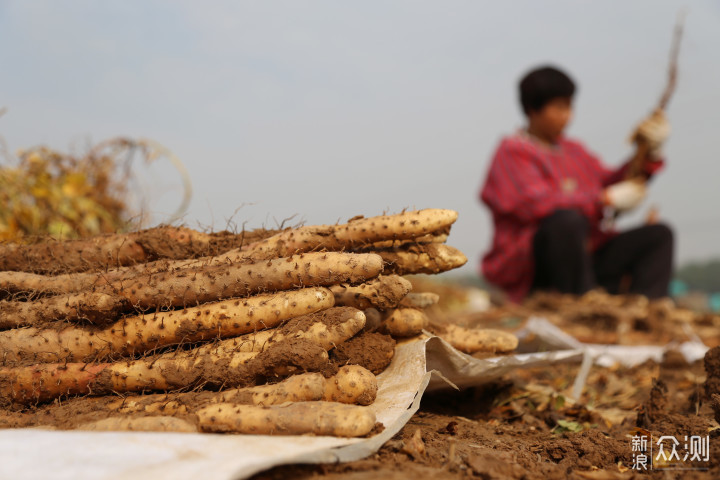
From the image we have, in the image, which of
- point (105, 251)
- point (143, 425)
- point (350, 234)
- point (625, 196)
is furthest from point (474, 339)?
point (625, 196)

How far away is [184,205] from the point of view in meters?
5.33

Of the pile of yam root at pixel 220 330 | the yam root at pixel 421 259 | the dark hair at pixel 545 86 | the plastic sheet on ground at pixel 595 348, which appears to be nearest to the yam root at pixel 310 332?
the pile of yam root at pixel 220 330

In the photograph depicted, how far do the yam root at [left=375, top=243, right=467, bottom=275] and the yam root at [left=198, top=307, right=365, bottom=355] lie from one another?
396 millimetres

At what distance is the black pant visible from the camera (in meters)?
6.21

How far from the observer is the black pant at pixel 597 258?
6.21m

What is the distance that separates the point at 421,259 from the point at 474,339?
58cm

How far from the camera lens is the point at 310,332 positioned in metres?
1.96

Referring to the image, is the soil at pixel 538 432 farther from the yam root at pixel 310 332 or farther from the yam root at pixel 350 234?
the yam root at pixel 350 234

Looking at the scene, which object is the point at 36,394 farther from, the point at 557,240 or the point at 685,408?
the point at 557,240

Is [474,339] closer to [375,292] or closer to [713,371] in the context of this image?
[375,292]

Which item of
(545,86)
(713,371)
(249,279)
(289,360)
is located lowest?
(713,371)

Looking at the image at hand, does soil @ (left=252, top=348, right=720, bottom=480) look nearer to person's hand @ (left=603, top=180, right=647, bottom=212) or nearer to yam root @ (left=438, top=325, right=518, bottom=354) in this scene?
yam root @ (left=438, top=325, right=518, bottom=354)

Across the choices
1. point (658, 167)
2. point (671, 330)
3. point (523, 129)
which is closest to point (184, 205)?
point (523, 129)

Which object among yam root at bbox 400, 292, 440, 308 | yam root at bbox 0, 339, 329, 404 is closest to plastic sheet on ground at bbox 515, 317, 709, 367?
yam root at bbox 400, 292, 440, 308
